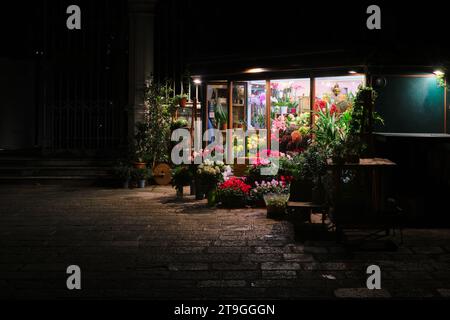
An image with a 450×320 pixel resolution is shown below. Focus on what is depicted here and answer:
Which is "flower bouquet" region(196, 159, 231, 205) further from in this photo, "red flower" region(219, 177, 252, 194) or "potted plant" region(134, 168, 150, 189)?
"potted plant" region(134, 168, 150, 189)

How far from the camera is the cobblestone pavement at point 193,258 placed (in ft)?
19.5

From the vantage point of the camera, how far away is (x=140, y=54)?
17.0m

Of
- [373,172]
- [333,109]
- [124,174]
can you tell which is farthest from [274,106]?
[373,172]

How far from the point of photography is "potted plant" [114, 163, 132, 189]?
14.9 metres

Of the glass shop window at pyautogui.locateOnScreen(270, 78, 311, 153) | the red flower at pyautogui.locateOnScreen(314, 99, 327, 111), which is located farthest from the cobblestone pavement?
the red flower at pyautogui.locateOnScreen(314, 99, 327, 111)

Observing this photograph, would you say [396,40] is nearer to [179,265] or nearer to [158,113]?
[158,113]

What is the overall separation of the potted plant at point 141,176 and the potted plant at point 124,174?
0.19 m

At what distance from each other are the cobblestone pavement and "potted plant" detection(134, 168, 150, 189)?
392cm

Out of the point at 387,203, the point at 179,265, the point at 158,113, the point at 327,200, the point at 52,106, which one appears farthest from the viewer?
the point at 52,106

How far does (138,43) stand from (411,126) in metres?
8.18

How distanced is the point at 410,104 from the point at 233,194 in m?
5.06

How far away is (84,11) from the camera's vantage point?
18.1 metres

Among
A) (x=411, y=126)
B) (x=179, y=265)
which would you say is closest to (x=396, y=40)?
(x=411, y=126)

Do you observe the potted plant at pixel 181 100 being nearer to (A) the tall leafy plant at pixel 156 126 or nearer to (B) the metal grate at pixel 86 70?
(A) the tall leafy plant at pixel 156 126
